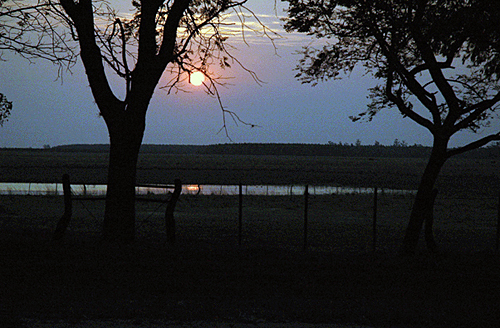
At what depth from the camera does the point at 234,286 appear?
8391mm

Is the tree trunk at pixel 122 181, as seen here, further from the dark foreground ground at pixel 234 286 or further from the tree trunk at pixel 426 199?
the tree trunk at pixel 426 199

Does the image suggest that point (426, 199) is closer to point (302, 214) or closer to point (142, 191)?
point (302, 214)

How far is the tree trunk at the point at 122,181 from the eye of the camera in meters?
11.5

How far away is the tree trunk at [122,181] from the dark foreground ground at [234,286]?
18.3 inches

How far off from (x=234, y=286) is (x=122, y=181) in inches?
172

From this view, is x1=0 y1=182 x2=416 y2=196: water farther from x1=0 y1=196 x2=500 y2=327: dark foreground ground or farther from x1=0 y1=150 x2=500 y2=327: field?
x1=0 y1=196 x2=500 y2=327: dark foreground ground

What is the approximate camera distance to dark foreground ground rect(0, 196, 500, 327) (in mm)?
6867

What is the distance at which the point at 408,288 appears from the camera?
862cm

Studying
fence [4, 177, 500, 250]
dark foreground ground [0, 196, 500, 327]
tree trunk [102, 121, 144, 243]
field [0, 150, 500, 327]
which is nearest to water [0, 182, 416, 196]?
fence [4, 177, 500, 250]

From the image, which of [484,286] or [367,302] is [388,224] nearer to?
[484,286]

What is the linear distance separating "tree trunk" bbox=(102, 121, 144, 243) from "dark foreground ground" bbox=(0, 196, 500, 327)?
1.53 ft

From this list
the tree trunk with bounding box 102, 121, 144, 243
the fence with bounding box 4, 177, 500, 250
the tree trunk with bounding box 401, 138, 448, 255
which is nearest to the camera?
the tree trunk with bounding box 102, 121, 144, 243

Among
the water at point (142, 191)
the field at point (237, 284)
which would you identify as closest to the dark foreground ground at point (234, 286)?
the field at point (237, 284)

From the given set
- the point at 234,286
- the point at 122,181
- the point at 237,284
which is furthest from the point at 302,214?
the point at 234,286
